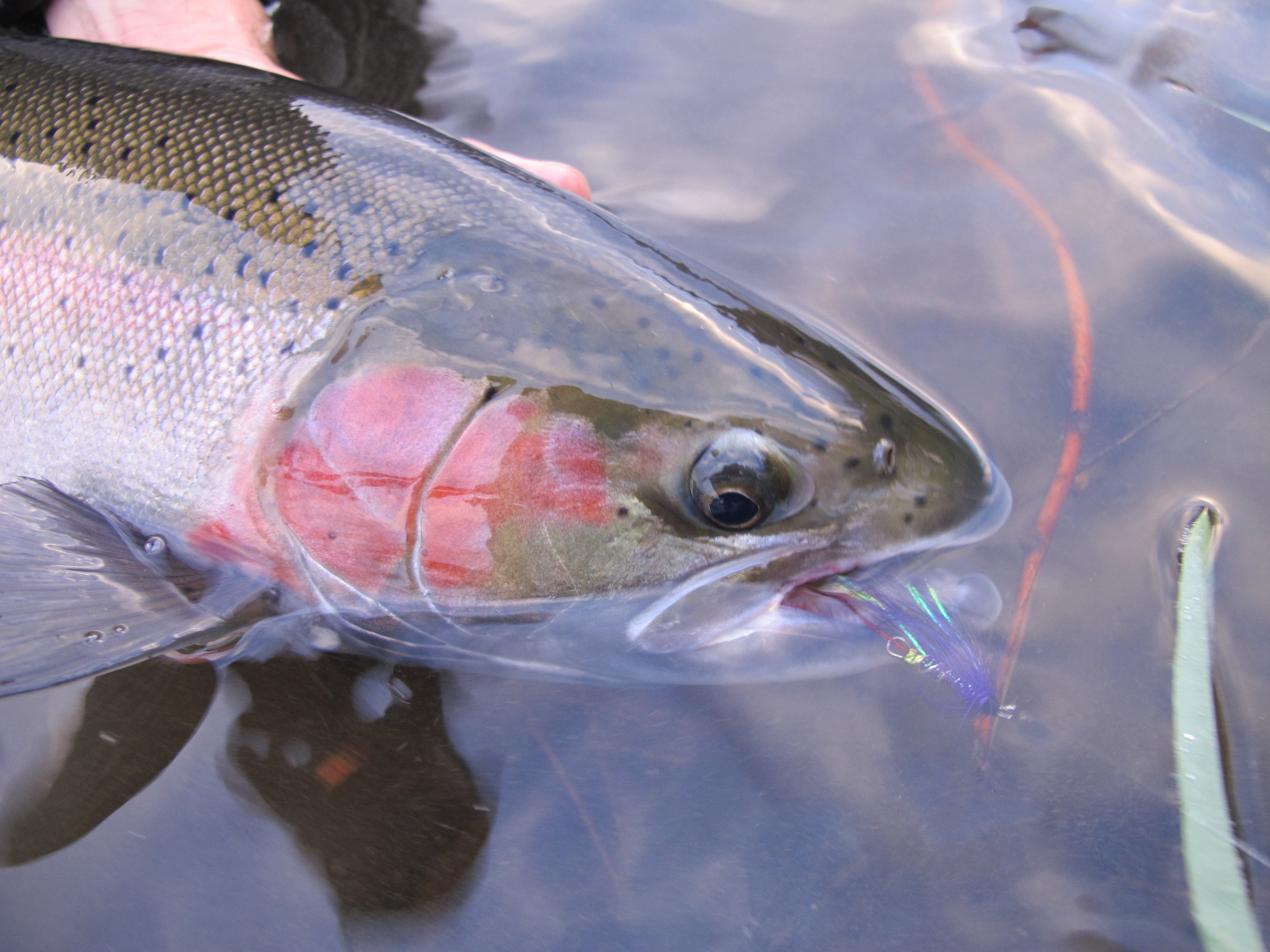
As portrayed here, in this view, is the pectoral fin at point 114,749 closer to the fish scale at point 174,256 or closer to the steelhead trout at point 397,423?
the steelhead trout at point 397,423

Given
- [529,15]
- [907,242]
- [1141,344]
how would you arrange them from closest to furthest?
[1141,344] < [907,242] < [529,15]

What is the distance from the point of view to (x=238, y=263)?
198 centimetres

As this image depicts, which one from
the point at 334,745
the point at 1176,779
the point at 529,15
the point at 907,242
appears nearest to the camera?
the point at 1176,779

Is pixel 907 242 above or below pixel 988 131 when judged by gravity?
below

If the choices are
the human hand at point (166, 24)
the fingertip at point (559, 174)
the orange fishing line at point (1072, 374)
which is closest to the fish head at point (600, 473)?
the orange fishing line at point (1072, 374)

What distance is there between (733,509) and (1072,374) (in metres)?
1.21

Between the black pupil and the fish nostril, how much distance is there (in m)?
0.28

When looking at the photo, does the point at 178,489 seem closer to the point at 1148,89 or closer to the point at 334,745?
the point at 334,745

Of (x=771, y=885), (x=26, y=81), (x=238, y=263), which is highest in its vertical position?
(x=26, y=81)

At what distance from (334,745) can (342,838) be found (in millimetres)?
217

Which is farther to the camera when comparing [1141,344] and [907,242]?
[907,242]

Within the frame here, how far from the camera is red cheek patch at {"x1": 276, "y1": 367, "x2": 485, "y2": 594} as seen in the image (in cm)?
181

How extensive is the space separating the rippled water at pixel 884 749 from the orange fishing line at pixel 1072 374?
0.08 feet

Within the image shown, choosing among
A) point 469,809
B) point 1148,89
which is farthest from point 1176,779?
point 1148,89
